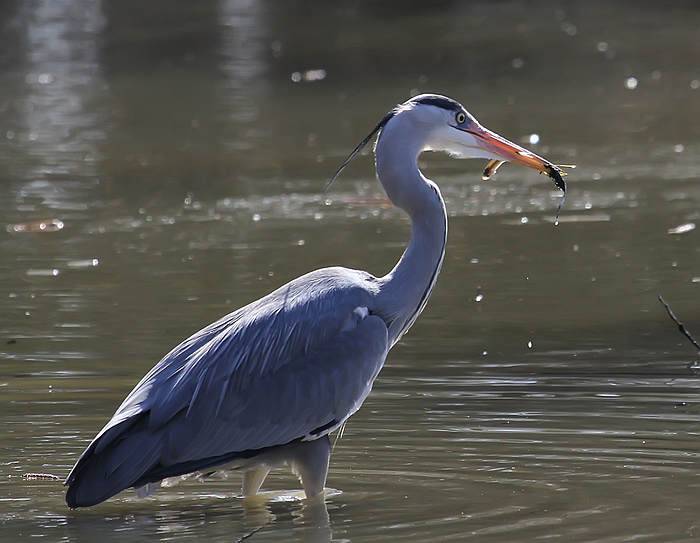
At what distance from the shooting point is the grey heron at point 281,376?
18.0ft

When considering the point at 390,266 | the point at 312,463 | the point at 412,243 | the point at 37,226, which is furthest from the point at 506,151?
the point at 37,226

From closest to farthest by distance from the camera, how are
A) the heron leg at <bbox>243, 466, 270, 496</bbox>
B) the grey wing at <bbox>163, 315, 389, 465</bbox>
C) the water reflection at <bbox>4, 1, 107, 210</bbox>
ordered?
the grey wing at <bbox>163, 315, 389, 465</bbox>, the heron leg at <bbox>243, 466, 270, 496</bbox>, the water reflection at <bbox>4, 1, 107, 210</bbox>

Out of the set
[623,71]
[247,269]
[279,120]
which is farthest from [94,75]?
[247,269]

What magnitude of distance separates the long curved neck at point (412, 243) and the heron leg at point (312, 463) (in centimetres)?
64

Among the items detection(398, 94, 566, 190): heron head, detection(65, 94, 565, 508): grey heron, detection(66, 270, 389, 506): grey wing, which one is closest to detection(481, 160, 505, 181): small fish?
detection(398, 94, 566, 190): heron head

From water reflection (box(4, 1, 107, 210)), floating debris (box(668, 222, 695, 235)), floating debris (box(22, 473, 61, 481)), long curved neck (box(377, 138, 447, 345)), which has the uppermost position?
long curved neck (box(377, 138, 447, 345))

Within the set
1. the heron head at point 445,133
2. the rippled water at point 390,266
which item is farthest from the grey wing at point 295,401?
the heron head at point 445,133

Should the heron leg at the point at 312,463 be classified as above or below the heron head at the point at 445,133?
below

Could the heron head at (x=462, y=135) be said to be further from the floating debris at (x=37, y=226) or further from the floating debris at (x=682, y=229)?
the floating debris at (x=37, y=226)

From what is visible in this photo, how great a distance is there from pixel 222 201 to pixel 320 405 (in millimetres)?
6172

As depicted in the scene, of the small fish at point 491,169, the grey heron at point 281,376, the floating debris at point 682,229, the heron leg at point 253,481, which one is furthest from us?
the floating debris at point 682,229

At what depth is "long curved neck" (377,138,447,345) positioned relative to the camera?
5.95 metres

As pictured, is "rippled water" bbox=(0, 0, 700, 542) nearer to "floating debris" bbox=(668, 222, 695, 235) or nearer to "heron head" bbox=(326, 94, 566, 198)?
"floating debris" bbox=(668, 222, 695, 235)

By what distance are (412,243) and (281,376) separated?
861 mm
